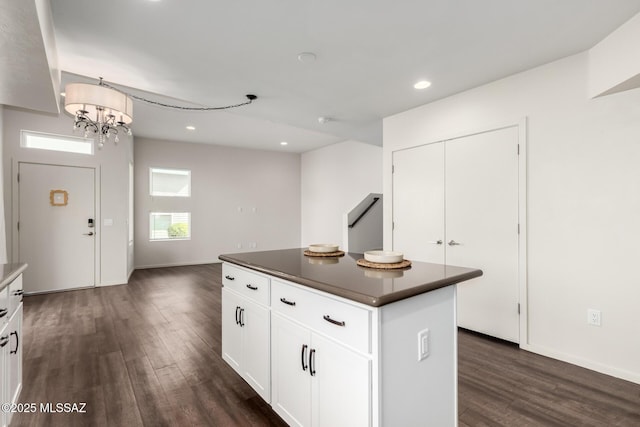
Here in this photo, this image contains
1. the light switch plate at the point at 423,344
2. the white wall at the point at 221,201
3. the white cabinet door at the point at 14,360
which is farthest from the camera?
the white wall at the point at 221,201

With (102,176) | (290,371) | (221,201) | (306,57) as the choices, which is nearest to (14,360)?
(290,371)

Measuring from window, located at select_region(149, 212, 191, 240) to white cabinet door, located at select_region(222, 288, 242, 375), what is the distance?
17.0 ft

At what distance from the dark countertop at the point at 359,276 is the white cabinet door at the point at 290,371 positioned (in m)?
0.28

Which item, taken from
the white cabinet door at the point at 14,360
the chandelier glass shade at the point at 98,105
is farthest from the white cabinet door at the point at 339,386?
the chandelier glass shade at the point at 98,105

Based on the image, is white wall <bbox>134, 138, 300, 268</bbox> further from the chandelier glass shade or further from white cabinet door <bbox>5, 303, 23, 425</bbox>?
white cabinet door <bbox>5, 303, 23, 425</bbox>

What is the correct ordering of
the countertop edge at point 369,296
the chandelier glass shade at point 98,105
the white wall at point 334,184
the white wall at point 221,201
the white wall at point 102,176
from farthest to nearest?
the white wall at point 221,201 < the white wall at point 334,184 < the white wall at point 102,176 < the chandelier glass shade at point 98,105 < the countertop edge at point 369,296

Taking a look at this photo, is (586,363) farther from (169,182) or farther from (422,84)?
(169,182)

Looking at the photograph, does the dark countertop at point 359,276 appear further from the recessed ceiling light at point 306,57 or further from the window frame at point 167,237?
the window frame at point 167,237

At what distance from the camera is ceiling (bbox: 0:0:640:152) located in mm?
1975

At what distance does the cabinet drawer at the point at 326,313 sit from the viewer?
49.4 inches

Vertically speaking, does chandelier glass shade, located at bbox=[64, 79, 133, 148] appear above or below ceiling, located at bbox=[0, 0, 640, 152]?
below

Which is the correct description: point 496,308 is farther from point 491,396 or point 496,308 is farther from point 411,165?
point 411,165

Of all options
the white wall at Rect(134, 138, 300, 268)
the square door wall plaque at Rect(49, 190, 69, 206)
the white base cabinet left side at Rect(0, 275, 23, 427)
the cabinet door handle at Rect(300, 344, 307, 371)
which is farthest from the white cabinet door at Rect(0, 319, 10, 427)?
the white wall at Rect(134, 138, 300, 268)

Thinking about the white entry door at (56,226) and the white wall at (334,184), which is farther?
the white wall at (334,184)
